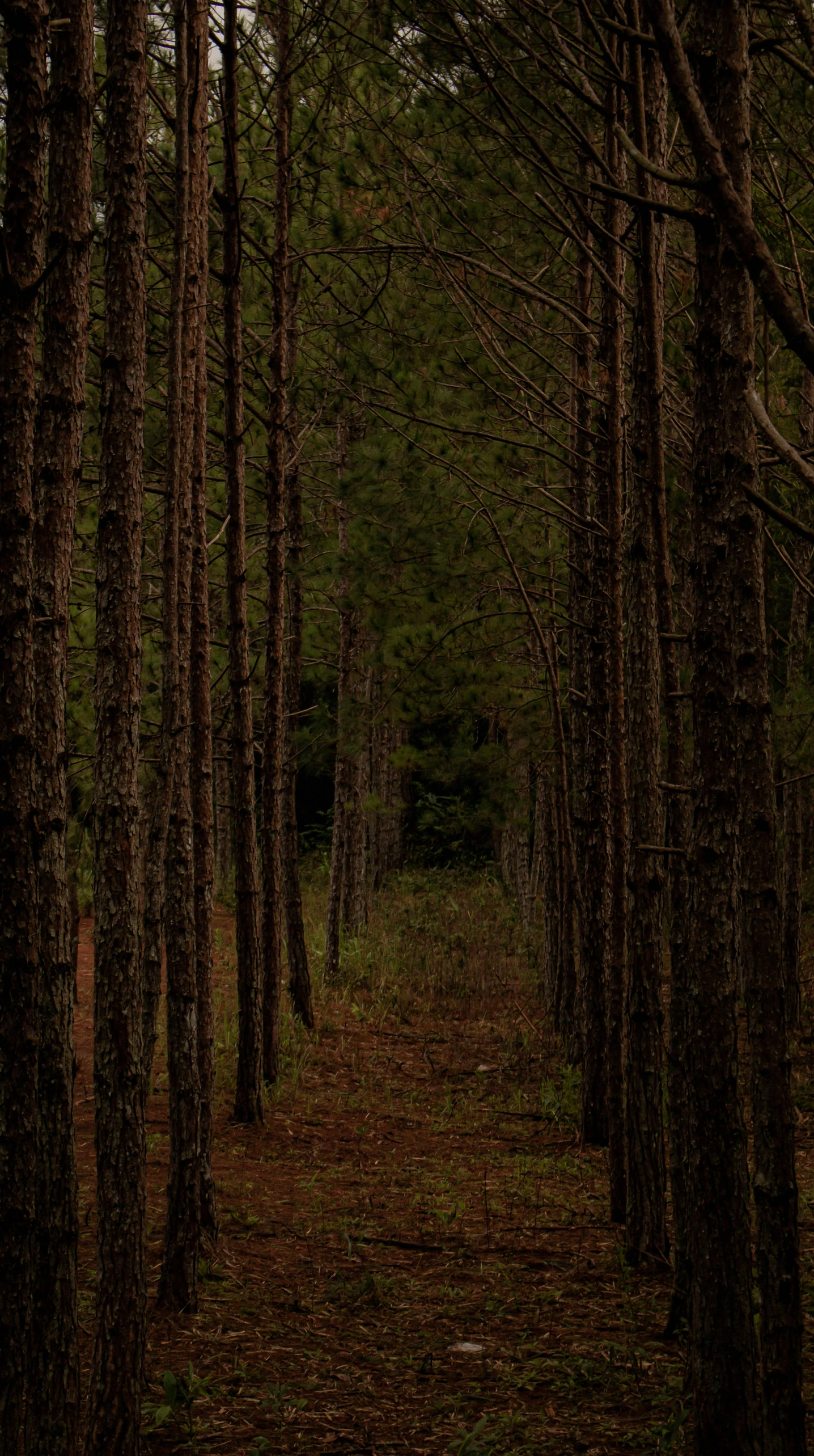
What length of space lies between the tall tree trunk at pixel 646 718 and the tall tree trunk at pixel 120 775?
7.64 ft

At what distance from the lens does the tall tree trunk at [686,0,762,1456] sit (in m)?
3.09

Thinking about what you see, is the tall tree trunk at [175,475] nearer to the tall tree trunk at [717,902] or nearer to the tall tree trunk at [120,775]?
the tall tree trunk at [120,775]

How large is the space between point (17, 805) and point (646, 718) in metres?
3.56

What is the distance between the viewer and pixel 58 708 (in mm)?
3398

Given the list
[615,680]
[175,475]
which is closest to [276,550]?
[615,680]

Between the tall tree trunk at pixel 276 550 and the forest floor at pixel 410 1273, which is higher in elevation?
the tall tree trunk at pixel 276 550

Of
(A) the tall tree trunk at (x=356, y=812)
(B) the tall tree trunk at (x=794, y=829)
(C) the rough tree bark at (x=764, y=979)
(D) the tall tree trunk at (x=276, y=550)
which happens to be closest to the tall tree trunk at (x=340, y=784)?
(A) the tall tree trunk at (x=356, y=812)

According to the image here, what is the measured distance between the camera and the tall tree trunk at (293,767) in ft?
39.3

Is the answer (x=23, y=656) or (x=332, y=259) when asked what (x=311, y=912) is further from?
(x=23, y=656)

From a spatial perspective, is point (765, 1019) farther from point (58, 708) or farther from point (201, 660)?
point (201, 660)

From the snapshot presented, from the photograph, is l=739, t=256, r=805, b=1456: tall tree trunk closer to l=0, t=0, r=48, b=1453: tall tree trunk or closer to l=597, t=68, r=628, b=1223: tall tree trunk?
Answer: l=0, t=0, r=48, b=1453: tall tree trunk

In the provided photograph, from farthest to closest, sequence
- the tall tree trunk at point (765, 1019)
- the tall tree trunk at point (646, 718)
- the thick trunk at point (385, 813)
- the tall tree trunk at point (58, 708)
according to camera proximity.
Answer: the thick trunk at point (385, 813)
the tall tree trunk at point (646, 718)
the tall tree trunk at point (58, 708)
the tall tree trunk at point (765, 1019)

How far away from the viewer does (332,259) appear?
10.5 meters

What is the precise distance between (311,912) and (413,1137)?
41.5ft
